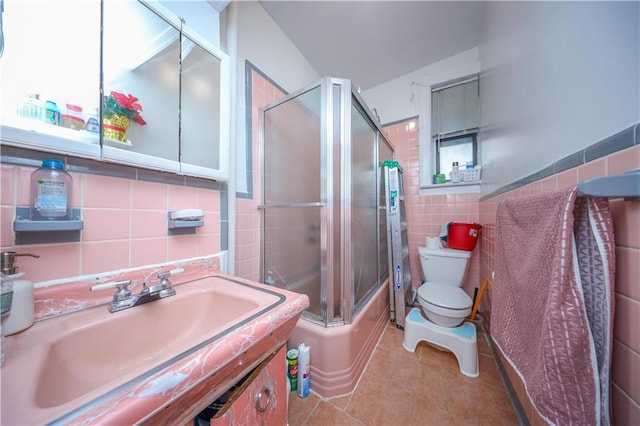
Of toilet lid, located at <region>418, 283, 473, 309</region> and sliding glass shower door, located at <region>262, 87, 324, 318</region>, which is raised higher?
sliding glass shower door, located at <region>262, 87, 324, 318</region>

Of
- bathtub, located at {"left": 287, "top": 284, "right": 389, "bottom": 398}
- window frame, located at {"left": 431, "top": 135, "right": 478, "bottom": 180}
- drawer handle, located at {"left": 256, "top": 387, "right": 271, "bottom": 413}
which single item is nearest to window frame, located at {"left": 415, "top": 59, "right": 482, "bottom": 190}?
window frame, located at {"left": 431, "top": 135, "right": 478, "bottom": 180}

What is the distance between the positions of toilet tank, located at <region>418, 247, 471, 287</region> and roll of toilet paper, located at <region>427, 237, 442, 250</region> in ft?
0.19

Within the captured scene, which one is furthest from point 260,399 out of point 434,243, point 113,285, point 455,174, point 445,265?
point 455,174

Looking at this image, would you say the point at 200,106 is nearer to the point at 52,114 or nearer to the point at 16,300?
the point at 52,114

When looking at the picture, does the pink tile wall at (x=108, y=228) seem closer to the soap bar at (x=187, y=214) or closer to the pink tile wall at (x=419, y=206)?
the soap bar at (x=187, y=214)

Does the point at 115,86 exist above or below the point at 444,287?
above

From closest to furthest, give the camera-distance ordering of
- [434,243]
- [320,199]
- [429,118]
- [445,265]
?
[320,199] < [445,265] < [434,243] < [429,118]

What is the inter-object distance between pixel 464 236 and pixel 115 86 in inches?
91.2

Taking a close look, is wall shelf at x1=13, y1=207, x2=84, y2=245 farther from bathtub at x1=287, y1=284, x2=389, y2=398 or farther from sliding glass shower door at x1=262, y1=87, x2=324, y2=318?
bathtub at x1=287, y1=284, x2=389, y2=398

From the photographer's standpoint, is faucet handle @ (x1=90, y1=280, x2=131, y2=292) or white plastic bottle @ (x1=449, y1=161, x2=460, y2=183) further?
white plastic bottle @ (x1=449, y1=161, x2=460, y2=183)

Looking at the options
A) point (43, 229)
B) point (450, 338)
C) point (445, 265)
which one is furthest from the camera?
point (445, 265)

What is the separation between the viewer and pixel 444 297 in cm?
129

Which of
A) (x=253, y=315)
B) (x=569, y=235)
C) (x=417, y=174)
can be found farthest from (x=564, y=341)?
(x=417, y=174)

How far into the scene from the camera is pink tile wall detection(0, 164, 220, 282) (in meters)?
0.51
